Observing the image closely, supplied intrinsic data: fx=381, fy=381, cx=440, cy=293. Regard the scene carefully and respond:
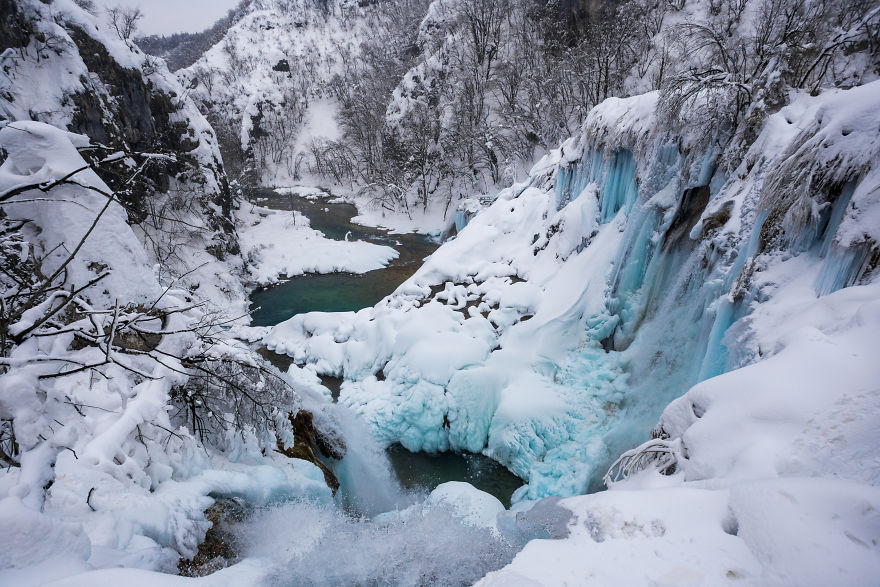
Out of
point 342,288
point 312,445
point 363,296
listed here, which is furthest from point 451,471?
point 342,288

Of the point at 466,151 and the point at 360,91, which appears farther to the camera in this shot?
the point at 360,91

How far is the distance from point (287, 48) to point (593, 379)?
59.8 metres

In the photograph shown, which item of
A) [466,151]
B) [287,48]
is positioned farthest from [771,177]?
[287,48]

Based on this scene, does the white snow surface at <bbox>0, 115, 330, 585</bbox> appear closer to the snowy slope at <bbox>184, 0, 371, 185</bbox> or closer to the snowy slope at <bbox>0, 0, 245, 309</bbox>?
the snowy slope at <bbox>0, 0, 245, 309</bbox>

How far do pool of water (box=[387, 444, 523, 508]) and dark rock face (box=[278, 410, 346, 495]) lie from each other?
3.88 ft

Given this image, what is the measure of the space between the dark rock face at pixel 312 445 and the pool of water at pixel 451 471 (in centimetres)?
118

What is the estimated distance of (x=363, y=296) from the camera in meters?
15.1

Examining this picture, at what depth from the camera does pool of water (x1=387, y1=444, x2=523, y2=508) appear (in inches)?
267

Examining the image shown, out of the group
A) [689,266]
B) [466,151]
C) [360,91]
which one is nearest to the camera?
[689,266]

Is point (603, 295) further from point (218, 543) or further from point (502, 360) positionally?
point (218, 543)

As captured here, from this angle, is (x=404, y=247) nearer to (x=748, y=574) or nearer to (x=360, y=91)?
(x=748, y=574)

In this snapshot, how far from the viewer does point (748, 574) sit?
170 cm

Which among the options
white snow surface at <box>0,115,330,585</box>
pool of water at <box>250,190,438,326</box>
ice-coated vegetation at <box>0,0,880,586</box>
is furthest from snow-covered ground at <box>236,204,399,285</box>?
white snow surface at <box>0,115,330,585</box>

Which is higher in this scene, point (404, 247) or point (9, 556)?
point (404, 247)
